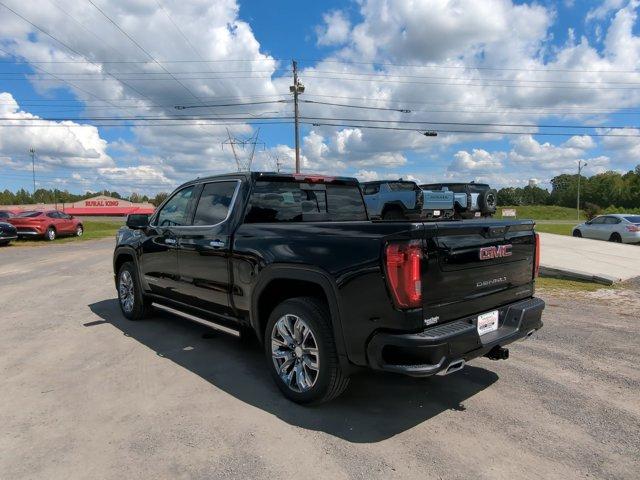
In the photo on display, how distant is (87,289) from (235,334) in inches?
239

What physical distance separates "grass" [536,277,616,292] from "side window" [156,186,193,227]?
6802 mm

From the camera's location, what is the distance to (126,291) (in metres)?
6.52

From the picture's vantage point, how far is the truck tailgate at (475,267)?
305 cm

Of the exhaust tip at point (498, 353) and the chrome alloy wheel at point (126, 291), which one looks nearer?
the exhaust tip at point (498, 353)

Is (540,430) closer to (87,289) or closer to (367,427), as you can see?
(367,427)

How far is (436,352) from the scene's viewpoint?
9.52 feet

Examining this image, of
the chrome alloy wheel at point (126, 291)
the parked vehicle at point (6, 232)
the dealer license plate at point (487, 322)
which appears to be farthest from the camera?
the parked vehicle at point (6, 232)

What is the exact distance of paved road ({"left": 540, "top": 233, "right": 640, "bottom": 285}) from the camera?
9836 millimetres

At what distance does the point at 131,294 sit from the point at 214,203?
2.48 meters

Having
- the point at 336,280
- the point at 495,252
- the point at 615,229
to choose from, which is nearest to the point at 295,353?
the point at 336,280

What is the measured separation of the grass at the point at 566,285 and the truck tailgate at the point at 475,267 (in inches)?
215

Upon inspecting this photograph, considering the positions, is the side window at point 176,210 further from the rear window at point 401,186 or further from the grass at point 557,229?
the grass at point 557,229

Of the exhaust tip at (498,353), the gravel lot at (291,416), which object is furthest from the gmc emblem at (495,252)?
the gravel lot at (291,416)

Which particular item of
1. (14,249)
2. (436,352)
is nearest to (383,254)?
(436,352)
